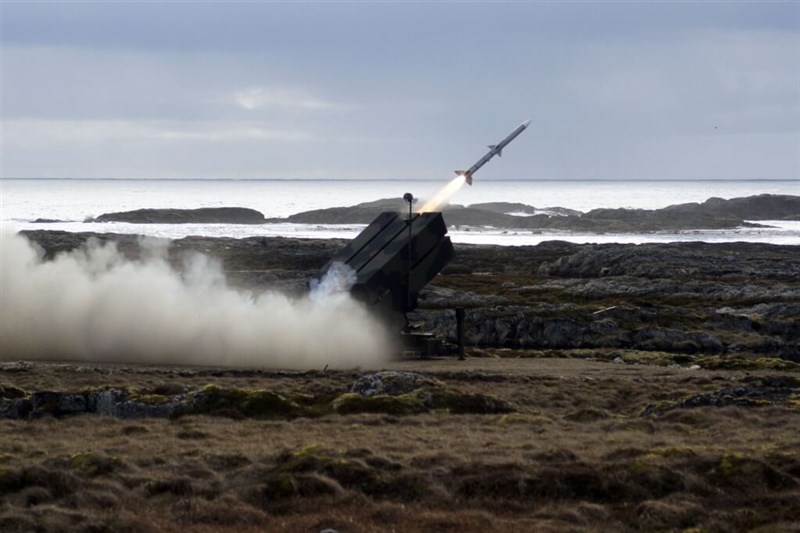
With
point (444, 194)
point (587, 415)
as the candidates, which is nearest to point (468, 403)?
point (587, 415)

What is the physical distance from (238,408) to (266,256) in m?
61.0

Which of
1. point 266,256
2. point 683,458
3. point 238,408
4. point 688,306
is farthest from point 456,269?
point 683,458

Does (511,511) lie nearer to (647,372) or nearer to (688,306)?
(647,372)

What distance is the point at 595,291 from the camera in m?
74.6

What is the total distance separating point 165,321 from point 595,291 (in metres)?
33.1

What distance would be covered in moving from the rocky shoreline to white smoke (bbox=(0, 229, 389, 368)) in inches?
378

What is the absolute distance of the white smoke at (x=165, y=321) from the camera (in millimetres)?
46781

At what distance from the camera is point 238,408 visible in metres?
33.8

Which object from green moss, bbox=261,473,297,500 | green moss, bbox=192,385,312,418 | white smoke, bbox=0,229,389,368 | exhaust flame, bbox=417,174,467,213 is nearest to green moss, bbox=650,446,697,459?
green moss, bbox=261,473,297,500

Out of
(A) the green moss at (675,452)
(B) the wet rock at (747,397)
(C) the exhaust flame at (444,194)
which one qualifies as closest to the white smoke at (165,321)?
(C) the exhaust flame at (444,194)

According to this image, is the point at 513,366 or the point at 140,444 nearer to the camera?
the point at 140,444

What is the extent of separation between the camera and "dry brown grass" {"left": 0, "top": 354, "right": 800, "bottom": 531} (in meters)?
23.0

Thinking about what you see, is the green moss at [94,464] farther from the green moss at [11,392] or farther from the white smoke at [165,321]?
the white smoke at [165,321]

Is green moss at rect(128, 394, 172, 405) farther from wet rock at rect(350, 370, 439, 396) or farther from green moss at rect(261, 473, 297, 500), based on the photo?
green moss at rect(261, 473, 297, 500)
